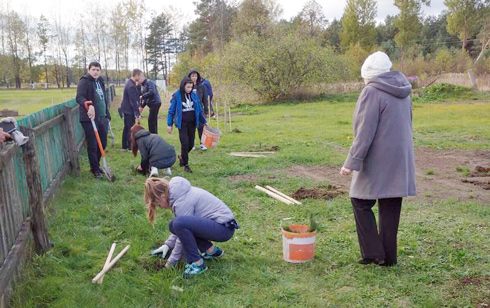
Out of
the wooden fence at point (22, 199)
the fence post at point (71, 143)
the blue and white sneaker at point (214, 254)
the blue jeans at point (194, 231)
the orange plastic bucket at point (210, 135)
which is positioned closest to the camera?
the wooden fence at point (22, 199)

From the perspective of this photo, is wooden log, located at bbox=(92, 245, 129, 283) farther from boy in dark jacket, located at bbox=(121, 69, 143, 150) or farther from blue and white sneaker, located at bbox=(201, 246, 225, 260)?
boy in dark jacket, located at bbox=(121, 69, 143, 150)

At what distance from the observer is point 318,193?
6.91 meters

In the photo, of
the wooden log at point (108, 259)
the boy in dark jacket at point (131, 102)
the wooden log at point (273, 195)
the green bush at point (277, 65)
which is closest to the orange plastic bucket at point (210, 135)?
the boy in dark jacket at point (131, 102)

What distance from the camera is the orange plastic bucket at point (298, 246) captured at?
4.37 metres

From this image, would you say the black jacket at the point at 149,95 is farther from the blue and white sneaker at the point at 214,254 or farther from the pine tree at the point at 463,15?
the pine tree at the point at 463,15

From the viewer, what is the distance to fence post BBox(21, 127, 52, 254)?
4.42 meters

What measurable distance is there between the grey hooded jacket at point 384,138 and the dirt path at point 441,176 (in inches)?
118

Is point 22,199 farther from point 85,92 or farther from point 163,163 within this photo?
point 85,92

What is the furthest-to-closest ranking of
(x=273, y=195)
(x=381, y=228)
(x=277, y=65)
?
(x=277, y=65) → (x=273, y=195) → (x=381, y=228)

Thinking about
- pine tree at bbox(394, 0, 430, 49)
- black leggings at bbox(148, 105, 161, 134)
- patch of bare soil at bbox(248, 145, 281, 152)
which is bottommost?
patch of bare soil at bbox(248, 145, 281, 152)

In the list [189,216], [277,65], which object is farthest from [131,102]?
[277,65]

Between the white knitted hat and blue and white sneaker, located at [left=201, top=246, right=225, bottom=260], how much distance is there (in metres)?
2.27

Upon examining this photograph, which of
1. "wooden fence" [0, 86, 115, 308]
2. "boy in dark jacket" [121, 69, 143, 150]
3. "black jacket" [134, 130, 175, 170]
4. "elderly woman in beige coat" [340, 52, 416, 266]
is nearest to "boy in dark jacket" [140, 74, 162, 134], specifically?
"boy in dark jacket" [121, 69, 143, 150]

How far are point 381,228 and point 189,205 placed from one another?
1.87 metres
